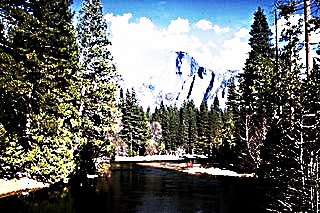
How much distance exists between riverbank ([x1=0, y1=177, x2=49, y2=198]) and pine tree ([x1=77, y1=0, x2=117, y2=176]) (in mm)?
6673

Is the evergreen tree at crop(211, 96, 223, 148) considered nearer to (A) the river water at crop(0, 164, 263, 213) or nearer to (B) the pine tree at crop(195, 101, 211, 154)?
(B) the pine tree at crop(195, 101, 211, 154)

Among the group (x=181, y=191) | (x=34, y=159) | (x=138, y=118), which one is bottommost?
(x=181, y=191)

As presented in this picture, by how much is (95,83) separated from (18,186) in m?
12.1

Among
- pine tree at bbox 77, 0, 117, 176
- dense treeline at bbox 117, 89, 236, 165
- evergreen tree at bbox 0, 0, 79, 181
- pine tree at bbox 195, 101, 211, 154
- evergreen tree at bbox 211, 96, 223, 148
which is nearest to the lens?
evergreen tree at bbox 0, 0, 79, 181

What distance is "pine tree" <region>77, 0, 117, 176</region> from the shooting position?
120 feet

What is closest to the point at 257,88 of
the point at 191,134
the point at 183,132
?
the point at 191,134

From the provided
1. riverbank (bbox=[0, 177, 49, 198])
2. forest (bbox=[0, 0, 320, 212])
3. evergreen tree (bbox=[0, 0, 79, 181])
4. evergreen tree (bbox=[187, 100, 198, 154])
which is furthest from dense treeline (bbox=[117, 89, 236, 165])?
riverbank (bbox=[0, 177, 49, 198])

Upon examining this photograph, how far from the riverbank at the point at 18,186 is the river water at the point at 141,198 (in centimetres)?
90

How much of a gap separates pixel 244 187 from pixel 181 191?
5708 mm

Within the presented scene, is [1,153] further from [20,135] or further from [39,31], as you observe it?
[39,31]

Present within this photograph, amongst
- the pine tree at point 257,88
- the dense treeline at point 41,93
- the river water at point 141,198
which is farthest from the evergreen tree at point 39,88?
the pine tree at point 257,88

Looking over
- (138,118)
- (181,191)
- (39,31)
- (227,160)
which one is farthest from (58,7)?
(138,118)

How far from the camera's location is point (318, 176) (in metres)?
12.3

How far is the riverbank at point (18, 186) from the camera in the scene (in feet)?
88.4
